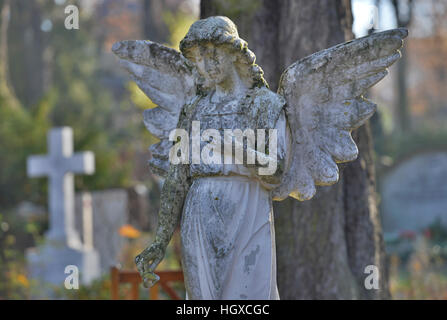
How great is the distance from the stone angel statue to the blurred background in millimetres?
2627

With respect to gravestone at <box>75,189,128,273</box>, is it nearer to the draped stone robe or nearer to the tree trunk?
the tree trunk

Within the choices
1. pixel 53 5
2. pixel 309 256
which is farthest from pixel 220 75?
pixel 53 5

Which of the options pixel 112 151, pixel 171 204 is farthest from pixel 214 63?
pixel 112 151

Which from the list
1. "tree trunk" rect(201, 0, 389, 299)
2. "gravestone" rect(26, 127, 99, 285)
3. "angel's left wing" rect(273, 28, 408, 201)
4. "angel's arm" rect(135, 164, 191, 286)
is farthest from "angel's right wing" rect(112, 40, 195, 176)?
"gravestone" rect(26, 127, 99, 285)

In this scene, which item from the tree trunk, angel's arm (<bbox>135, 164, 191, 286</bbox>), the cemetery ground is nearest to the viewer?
angel's arm (<bbox>135, 164, 191, 286</bbox>)

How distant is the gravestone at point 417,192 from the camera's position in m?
12.6

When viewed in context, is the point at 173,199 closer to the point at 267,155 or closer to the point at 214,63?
the point at 267,155

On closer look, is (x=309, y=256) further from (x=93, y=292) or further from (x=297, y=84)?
(x=93, y=292)

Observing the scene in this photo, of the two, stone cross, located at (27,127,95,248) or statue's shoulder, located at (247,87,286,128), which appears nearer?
statue's shoulder, located at (247,87,286,128)

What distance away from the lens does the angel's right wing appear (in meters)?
3.82

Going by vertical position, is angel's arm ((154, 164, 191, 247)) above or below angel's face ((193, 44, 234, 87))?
below

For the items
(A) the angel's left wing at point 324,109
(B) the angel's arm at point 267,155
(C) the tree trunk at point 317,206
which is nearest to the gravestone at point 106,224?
(C) the tree trunk at point 317,206

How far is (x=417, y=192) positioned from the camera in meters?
12.8

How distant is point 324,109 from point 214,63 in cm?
73
